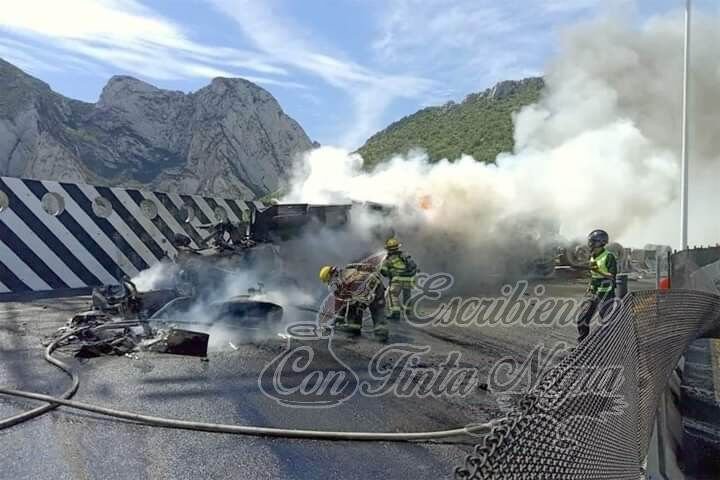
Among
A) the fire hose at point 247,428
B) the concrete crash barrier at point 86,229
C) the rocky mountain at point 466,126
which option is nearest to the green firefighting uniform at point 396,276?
the concrete crash barrier at point 86,229

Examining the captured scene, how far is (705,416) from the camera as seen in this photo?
5285 millimetres

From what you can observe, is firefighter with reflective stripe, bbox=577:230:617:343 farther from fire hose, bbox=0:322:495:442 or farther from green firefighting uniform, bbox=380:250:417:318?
fire hose, bbox=0:322:495:442

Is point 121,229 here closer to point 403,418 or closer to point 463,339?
point 463,339

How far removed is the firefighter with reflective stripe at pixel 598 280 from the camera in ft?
25.1

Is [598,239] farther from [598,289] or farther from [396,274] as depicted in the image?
[396,274]

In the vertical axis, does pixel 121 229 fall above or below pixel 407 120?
below

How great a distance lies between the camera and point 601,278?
7828 mm

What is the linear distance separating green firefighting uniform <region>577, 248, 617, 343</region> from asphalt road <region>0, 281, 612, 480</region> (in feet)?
3.37

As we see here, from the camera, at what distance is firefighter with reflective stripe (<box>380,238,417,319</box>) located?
959cm

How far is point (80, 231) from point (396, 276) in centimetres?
616

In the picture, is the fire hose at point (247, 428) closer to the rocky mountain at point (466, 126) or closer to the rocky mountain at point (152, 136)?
the rocky mountain at point (152, 136)

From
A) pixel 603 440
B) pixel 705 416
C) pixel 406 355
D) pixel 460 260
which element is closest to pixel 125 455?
pixel 603 440

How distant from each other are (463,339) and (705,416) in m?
3.11

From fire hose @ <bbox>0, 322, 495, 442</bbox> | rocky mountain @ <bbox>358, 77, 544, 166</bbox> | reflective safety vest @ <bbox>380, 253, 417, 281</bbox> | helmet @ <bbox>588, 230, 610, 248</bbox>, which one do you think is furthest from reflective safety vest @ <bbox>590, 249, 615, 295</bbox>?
rocky mountain @ <bbox>358, 77, 544, 166</bbox>
